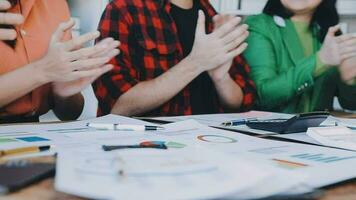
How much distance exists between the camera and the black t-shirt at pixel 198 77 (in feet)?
4.70

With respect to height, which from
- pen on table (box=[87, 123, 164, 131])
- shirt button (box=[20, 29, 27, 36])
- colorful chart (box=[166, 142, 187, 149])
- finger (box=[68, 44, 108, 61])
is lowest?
pen on table (box=[87, 123, 164, 131])

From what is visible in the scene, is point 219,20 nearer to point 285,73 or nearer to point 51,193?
point 285,73

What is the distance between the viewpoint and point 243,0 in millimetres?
1562

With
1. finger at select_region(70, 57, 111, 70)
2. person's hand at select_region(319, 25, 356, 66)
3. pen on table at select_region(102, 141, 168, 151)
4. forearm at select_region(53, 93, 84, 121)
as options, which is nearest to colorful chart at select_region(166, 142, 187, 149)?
pen on table at select_region(102, 141, 168, 151)

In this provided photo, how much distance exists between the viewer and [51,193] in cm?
46

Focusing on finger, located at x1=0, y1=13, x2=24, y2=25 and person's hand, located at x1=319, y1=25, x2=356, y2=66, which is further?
person's hand, located at x1=319, y1=25, x2=356, y2=66

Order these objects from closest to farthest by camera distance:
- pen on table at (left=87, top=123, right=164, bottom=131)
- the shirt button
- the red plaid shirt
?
1. pen on table at (left=87, top=123, right=164, bottom=131)
2. the shirt button
3. the red plaid shirt

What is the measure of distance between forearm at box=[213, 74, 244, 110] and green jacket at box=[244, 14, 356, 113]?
4.5 inches

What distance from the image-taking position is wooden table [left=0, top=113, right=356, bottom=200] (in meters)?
0.44

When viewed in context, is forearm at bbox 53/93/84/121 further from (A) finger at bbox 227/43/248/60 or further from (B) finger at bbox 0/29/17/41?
(A) finger at bbox 227/43/248/60

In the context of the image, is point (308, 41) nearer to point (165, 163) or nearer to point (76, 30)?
point (76, 30)

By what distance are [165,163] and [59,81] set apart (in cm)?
68

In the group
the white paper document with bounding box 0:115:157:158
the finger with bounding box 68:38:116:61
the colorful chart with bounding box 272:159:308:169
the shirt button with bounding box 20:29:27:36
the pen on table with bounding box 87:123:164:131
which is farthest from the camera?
the shirt button with bounding box 20:29:27:36

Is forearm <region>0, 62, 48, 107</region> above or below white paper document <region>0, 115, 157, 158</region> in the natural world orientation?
above
